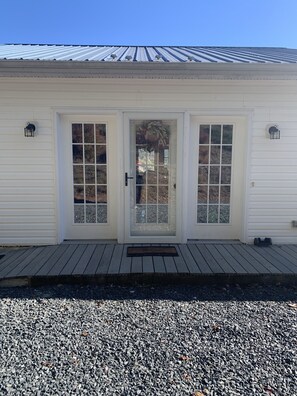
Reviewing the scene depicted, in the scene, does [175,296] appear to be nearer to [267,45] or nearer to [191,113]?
[191,113]

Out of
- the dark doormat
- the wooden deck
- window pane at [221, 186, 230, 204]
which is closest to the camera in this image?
the wooden deck

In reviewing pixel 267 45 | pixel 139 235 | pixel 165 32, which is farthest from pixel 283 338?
pixel 165 32

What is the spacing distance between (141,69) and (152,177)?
5.01 feet

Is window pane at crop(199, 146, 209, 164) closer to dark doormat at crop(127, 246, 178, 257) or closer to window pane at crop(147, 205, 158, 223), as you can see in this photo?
window pane at crop(147, 205, 158, 223)

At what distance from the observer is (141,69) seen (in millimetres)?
3598

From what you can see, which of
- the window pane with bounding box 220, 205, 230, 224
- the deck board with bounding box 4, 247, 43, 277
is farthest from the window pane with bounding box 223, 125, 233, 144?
the deck board with bounding box 4, 247, 43, 277

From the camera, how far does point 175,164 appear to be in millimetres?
4402

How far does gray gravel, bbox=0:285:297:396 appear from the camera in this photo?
5.87 ft

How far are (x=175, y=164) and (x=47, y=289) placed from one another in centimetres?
244

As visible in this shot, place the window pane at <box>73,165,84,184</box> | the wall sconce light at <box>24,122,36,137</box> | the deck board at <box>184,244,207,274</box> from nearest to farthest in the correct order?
the deck board at <box>184,244,207,274</box> → the wall sconce light at <box>24,122,36,137</box> → the window pane at <box>73,165,84,184</box>

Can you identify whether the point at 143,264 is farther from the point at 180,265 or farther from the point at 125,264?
the point at 180,265

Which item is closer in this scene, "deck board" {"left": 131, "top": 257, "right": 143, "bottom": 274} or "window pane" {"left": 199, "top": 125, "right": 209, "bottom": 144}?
"deck board" {"left": 131, "top": 257, "right": 143, "bottom": 274}

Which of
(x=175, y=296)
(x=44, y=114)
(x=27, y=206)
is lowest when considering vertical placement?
(x=175, y=296)

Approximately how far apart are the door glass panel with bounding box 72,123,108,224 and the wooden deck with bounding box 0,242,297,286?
1.63 ft
